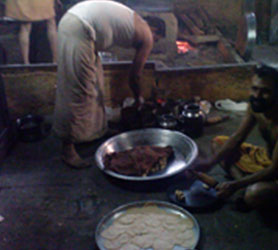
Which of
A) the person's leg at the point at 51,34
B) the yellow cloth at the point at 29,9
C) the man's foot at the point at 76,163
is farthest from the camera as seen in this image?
the person's leg at the point at 51,34

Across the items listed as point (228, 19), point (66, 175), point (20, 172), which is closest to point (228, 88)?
point (66, 175)

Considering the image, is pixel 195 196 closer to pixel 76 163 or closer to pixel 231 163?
pixel 231 163

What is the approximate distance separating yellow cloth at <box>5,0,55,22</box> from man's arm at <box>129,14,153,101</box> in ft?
10.2

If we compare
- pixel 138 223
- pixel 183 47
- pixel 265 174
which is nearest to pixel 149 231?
pixel 138 223

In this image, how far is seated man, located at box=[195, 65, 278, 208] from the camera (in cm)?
295

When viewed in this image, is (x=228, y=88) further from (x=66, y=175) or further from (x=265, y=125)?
(x=66, y=175)

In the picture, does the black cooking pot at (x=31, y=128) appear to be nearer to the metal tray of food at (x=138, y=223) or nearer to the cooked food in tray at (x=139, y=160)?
the cooked food in tray at (x=139, y=160)

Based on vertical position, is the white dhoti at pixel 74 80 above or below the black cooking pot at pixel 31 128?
above

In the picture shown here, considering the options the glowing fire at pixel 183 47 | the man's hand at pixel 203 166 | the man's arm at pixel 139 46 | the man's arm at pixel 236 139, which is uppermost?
the man's arm at pixel 139 46

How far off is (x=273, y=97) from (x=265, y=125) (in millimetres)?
354

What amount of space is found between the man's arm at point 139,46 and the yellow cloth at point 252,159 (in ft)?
5.93

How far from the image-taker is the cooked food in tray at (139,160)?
3.84m

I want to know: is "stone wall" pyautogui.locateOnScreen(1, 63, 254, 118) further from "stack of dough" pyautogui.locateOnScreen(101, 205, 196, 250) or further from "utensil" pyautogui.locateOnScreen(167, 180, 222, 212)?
"stack of dough" pyautogui.locateOnScreen(101, 205, 196, 250)

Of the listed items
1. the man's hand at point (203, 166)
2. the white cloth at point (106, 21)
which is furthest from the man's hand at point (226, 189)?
the white cloth at point (106, 21)
